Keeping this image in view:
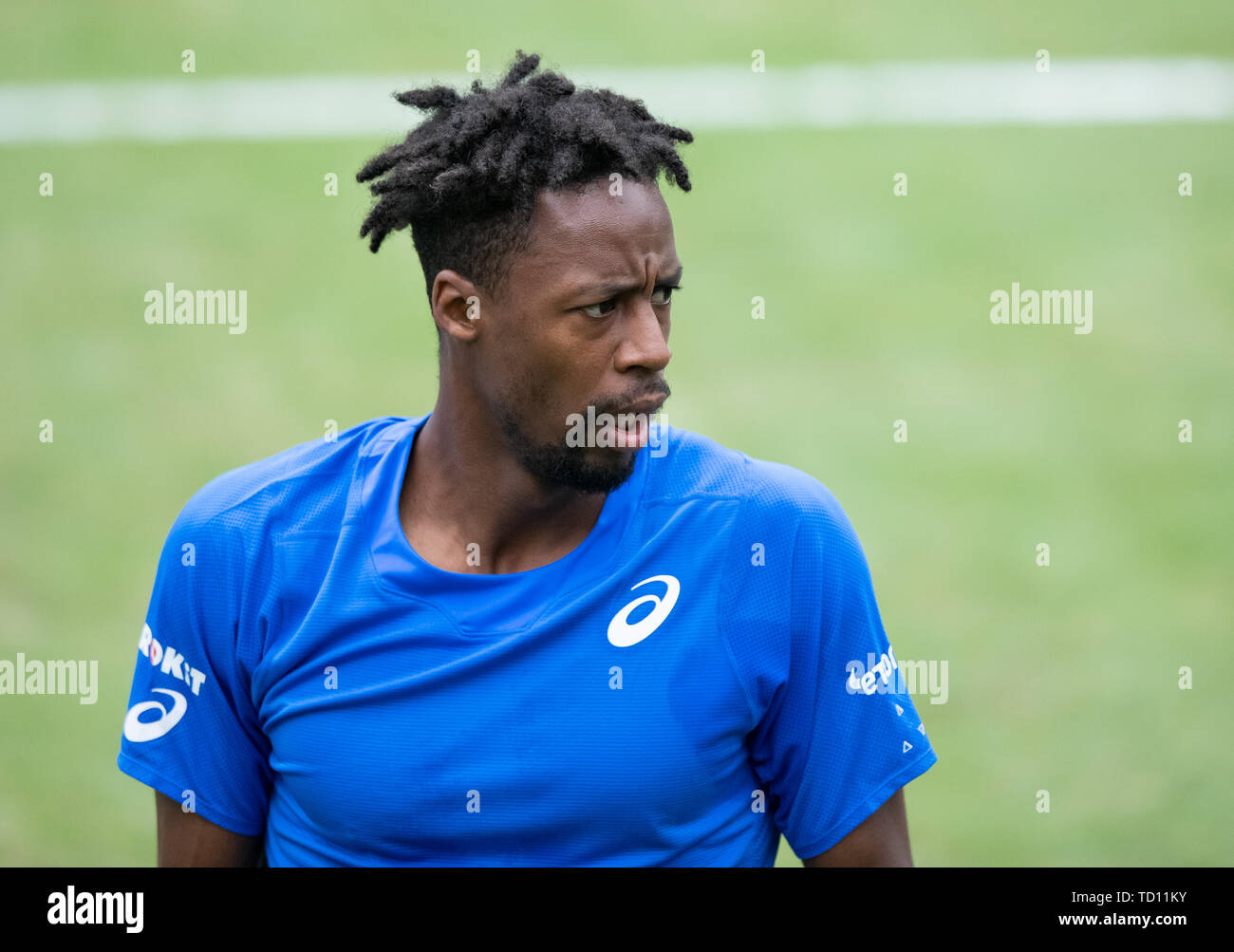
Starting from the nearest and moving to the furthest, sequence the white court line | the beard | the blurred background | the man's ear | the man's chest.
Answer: the man's chest, the beard, the man's ear, the blurred background, the white court line

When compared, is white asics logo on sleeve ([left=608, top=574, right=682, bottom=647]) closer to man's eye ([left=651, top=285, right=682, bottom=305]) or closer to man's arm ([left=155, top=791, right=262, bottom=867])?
man's eye ([left=651, top=285, right=682, bottom=305])

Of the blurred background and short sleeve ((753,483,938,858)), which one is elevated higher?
the blurred background

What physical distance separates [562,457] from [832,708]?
2.44 feet

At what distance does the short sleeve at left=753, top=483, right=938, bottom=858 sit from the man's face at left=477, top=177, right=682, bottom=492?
434 millimetres

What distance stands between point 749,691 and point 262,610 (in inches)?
39.2

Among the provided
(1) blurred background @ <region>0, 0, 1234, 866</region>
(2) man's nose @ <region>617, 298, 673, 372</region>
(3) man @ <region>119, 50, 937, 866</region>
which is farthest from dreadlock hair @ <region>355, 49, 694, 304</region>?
(1) blurred background @ <region>0, 0, 1234, 866</region>

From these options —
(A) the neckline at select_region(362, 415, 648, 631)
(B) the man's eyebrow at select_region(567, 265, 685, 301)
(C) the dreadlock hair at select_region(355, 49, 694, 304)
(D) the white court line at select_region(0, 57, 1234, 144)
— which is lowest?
(A) the neckline at select_region(362, 415, 648, 631)

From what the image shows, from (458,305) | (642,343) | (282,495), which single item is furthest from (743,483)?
(282,495)

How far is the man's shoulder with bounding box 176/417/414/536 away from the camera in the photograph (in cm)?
312

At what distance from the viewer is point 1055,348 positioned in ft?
27.7

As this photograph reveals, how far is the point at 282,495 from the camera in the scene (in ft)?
10.4

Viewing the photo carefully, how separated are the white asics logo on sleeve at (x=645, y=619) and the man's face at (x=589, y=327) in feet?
0.75

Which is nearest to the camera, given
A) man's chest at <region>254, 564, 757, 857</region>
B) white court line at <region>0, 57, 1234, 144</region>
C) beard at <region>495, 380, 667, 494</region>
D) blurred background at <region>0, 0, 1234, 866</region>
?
man's chest at <region>254, 564, 757, 857</region>
